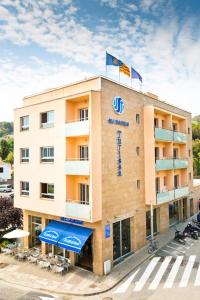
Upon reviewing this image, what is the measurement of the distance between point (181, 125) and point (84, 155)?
17.8m

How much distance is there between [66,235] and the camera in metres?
21.7

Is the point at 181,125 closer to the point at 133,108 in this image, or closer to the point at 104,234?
the point at 133,108

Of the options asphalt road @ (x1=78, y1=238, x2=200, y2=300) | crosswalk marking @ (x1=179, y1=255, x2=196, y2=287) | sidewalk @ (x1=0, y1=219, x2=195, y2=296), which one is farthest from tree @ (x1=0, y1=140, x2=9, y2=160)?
crosswalk marking @ (x1=179, y1=255, x2=196, y2=287)

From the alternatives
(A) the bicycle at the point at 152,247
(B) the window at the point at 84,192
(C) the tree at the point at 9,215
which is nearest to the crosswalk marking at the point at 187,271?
(A) the bicycle at the point at 152,247

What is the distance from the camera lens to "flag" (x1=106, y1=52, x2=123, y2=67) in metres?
22.2

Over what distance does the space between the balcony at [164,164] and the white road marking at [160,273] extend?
8485 millimetres

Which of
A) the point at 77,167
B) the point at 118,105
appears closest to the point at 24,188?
the point at 77,167

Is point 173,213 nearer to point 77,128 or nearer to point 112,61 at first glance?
point 77,128

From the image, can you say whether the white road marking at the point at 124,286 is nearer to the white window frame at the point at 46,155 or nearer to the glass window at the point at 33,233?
the glass window at the point at 33,233

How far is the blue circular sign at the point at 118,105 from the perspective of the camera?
72.5 ft

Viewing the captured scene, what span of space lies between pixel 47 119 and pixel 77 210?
8.91m

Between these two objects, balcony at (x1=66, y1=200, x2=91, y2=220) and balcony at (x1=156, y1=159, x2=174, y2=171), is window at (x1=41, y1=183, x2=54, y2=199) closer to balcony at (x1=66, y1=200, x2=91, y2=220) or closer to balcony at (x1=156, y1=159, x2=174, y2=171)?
balcony at (x1=66, y1=200, x2=91, y2=220)

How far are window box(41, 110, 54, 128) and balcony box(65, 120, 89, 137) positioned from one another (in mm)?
2348

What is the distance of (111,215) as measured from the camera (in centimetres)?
2139
